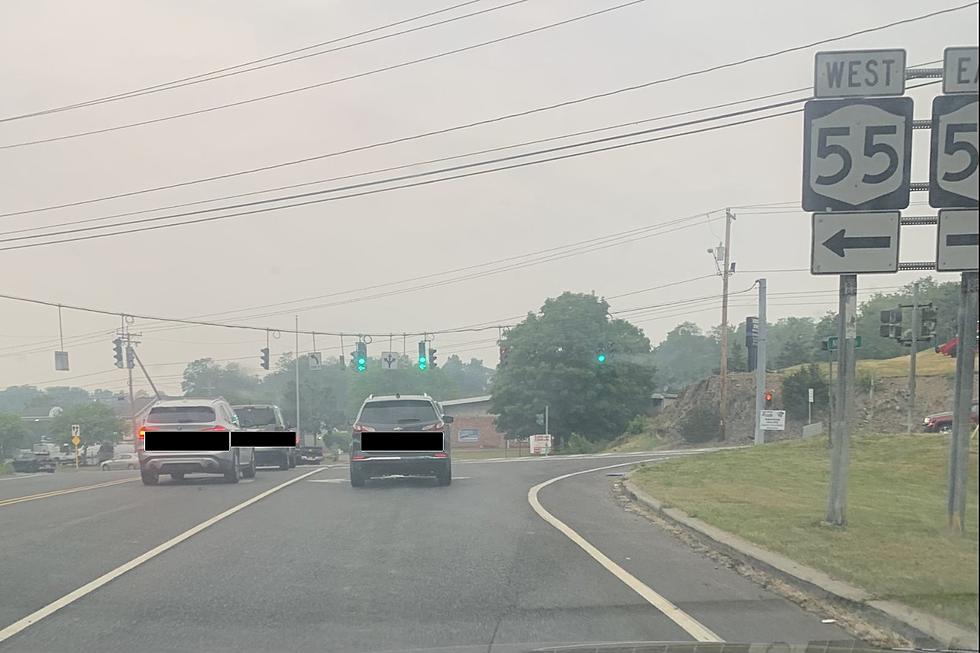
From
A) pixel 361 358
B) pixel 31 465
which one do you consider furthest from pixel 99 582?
pixel 31 465

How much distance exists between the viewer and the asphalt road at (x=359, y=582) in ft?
22.2

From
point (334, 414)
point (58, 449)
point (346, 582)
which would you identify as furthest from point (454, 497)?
point (58, 449)

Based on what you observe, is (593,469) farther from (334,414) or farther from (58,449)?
(58,449)

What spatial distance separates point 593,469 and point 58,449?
46143mm

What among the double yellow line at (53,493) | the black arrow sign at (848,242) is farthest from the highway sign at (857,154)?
the double yellow line at (53,493)

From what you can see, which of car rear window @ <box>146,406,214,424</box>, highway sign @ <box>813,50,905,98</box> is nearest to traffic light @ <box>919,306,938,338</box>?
highway sign @ <box>813,50,905,98</box>

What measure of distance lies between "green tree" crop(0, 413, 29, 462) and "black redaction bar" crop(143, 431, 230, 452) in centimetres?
3853

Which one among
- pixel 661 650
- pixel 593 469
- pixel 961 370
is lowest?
pixel 593 469

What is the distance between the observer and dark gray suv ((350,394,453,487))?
688 inches

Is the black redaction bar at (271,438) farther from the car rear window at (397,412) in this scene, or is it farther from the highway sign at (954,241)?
the highway sign at (954,241)

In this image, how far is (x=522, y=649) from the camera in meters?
6.14

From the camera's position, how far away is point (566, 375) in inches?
2381

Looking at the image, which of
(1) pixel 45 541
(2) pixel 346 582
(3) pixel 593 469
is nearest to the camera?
(2) pixel 346 582

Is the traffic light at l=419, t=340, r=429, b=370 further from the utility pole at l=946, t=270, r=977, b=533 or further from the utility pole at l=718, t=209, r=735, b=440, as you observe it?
the utility pole at l=946, t=270, r=977, b=533
